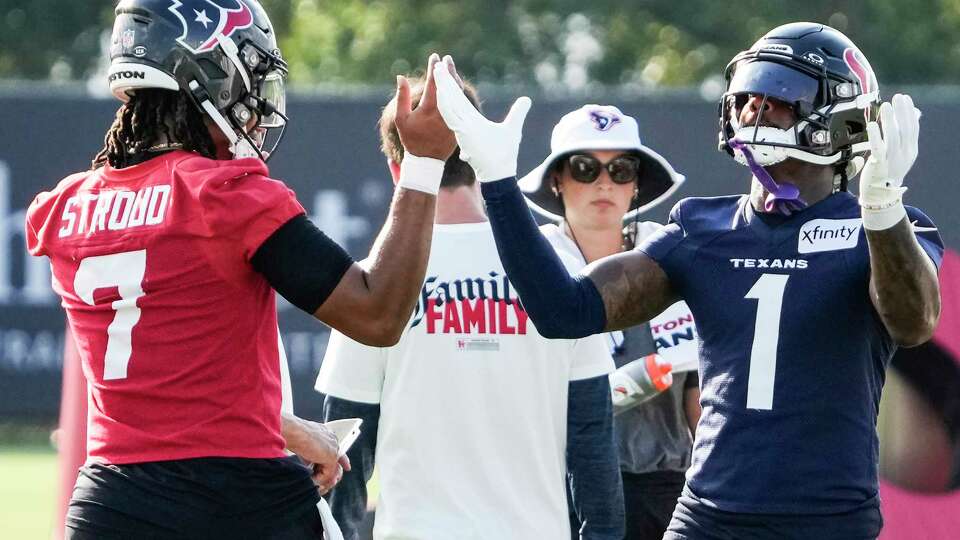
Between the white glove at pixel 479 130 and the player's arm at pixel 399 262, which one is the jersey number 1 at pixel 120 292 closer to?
the player's arm at pixel 399 262

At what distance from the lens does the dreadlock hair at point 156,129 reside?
351cm

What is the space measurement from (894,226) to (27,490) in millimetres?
9590

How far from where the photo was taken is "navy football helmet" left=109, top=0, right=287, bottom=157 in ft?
11.5

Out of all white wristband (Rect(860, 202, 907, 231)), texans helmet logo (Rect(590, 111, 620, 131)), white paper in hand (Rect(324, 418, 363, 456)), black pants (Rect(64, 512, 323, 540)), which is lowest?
black pants (Rect(64, 512, 323, 540))

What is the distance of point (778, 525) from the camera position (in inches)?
143

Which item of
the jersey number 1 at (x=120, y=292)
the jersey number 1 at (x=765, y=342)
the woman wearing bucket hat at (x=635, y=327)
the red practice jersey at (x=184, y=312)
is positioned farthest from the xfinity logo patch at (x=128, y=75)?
the woman wearing bucket hat at (x=635, y=327)

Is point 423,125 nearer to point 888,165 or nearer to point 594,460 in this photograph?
point 888,165

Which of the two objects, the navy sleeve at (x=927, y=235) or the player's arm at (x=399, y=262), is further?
the navy sleeve at (x=927, y=235)

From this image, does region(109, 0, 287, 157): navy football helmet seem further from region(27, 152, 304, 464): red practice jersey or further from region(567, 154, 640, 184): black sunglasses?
region(567, 154, 640, 184): black sunglasses

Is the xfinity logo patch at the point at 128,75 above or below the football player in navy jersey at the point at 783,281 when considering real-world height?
above

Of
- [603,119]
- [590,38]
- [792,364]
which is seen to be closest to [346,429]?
[792,364]

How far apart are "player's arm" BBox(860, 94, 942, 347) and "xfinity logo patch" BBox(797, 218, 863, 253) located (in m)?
0.18

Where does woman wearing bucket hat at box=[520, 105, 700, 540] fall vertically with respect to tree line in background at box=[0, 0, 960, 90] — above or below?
below

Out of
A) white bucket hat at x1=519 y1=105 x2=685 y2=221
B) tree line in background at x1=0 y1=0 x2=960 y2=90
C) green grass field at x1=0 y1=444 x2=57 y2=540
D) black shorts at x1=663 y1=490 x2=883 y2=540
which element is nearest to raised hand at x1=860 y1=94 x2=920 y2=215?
black shorts at x1=663 y1=490 x2=883 y2=540
